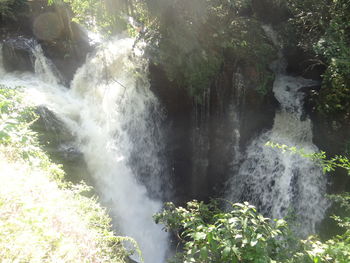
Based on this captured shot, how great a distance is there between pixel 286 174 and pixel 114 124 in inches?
208

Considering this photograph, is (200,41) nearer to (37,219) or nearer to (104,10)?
(104,10)

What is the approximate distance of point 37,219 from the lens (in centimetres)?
231

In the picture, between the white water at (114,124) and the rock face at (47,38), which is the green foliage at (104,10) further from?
the rock face at (47,38)

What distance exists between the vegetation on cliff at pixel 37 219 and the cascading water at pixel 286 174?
5.11m

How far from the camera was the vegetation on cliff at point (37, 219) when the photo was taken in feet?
6.80

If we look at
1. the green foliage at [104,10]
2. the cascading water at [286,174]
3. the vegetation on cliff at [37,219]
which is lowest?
the vegetation on cliff at [37,219]

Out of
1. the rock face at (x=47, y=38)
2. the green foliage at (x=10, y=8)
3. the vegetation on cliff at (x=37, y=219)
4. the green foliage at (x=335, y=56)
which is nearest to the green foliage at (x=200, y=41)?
the green foliage at (x=335, y=56)

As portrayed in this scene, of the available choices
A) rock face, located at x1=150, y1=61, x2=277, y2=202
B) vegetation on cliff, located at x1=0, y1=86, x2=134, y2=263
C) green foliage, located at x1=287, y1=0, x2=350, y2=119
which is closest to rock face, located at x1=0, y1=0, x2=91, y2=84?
rock face, located at x1=150, y1=61, x2=277, y2=202

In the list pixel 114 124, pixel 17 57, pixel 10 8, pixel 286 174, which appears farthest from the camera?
pixel 10 8

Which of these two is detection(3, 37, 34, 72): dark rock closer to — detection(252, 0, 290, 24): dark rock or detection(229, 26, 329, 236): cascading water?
detection(229, 26, 329, 236): cascading water

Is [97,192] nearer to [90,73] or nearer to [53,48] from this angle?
[90,73]

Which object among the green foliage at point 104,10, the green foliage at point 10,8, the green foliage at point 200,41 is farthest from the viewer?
the green foliage at point 10,8

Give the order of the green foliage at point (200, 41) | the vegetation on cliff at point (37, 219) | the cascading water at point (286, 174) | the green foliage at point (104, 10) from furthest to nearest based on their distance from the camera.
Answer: the green foliage at point (104, 10) < the green foliage at point (200, 41) < the cascading water at point (286, 174) < the vegetation on cliff at point (37, 219)

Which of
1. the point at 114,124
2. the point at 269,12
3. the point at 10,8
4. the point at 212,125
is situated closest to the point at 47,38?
the point at 10,8
